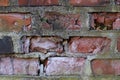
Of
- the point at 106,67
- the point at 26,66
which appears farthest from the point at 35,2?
the point at 106,67

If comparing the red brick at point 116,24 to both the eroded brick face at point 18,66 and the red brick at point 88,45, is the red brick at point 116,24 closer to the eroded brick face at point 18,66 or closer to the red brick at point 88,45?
the red brick at point 88,45

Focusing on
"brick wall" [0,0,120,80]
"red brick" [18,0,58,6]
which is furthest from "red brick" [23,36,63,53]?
"red brick" [18,0,58,6]

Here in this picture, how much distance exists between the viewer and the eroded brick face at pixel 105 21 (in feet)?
2.90

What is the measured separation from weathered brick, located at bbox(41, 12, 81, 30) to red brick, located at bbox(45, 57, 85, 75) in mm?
105

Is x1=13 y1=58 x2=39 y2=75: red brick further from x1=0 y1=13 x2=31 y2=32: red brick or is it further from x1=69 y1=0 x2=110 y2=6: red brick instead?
x1=69 y1=0 x2=110 y2=6: red brick

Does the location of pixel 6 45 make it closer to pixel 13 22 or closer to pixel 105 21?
pixel 13 22

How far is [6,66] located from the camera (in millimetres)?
917

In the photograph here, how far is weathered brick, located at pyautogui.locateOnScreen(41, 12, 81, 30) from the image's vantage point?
0.88 metres

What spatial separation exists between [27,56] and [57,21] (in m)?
0.15

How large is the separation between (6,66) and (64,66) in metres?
0.20

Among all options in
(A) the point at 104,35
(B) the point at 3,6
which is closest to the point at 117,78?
(A) the point at 104,35

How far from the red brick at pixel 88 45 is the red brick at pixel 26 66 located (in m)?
0.13

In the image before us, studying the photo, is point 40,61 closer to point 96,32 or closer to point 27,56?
point 27,56

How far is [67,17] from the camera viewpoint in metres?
0.88
